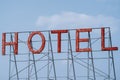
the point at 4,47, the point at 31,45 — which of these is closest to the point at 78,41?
the point at 31,45

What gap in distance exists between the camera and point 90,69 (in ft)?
115

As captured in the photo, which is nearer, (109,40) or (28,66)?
(109,40)

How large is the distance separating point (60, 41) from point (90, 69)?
10.8ft

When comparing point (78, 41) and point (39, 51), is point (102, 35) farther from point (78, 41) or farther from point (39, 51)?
point (39, 51)

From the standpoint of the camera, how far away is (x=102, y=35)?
108 feet

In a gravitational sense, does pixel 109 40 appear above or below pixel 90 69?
above

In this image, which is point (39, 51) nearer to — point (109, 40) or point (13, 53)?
point (13, 53)

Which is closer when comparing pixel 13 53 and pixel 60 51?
pixel 60 51

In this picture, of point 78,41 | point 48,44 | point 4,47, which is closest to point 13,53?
point 4,47

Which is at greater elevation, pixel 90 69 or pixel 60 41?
pixel 60 41

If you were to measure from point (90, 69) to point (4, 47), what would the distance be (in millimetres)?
7108

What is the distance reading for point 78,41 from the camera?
110ft

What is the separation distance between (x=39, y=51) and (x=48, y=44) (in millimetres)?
908

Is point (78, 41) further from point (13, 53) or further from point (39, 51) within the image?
point (13, 53)
